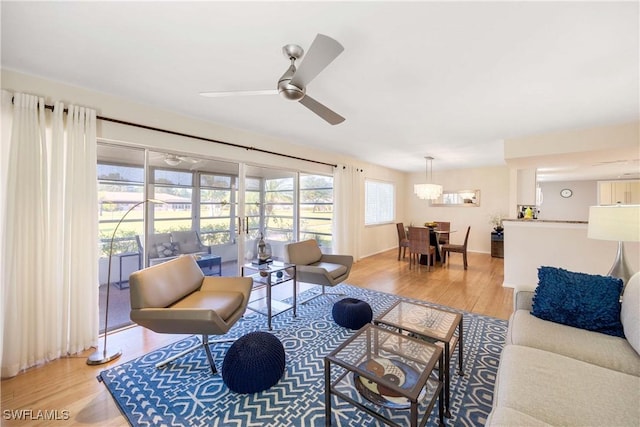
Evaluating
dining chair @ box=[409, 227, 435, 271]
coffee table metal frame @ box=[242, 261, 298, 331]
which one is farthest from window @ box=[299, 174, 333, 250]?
coffee table metal frame @ box=[242, 261, 298, 331]

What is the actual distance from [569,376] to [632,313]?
74cm

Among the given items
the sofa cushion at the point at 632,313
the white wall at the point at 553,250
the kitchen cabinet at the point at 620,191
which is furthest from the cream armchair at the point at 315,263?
the kitchen cabinet at the point at 620,191

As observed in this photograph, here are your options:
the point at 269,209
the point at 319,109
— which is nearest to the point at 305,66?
the point at 319,109

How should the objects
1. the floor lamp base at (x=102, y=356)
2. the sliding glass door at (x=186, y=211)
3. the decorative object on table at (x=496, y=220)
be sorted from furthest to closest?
the decorative object on table at (x=496, y=220) < the sliding glass door at (x=186, y=211) < the floor lamp base at (x=102, y=356)

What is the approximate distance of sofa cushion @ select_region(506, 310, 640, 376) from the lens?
4.76 feet

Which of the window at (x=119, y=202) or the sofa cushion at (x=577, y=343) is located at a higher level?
the window at (x=119, y=202)

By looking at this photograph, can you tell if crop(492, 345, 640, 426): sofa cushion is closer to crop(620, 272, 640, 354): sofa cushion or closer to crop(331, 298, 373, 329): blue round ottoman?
crop(620, 272, 640, 354): sofa cushion

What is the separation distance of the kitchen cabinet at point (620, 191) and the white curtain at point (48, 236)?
38.5ft

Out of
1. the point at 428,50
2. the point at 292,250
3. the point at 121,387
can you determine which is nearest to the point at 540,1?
the point at 428,50

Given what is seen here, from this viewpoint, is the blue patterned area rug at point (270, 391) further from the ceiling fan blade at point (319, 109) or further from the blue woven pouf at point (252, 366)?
the ceiling fan blade at point (319, 109)

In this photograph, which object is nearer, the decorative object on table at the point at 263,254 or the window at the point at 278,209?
the decorative object on table at the point at 263,254

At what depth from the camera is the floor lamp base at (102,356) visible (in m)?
2.19

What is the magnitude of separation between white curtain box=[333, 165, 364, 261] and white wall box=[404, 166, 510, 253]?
9.76ft

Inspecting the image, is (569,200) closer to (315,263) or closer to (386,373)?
(315,263)
